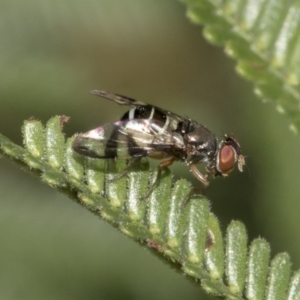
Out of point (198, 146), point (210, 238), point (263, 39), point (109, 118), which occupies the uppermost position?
point (263, 39)

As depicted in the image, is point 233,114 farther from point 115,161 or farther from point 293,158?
point 115,161

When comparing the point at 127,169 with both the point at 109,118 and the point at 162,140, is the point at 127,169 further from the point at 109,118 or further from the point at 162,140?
the point at 109,118

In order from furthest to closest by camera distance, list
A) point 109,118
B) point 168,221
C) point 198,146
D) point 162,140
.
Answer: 1. point 109,118
2. point 198,146
3. point 162,140
4. point 168,221

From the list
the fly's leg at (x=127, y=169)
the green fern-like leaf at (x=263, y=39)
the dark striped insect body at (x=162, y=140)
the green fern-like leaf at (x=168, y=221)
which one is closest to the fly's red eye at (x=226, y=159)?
the dark striped insect body at (x=162, y=140)

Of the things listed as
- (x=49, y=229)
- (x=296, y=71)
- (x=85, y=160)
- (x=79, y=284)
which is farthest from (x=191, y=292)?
(x=296, y=71)

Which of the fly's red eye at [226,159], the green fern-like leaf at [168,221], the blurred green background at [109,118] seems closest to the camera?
the green fern-like leaf at [168,221]

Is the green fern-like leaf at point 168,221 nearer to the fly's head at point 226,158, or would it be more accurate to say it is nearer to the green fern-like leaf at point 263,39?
the green fern-like leaf at point 263,39

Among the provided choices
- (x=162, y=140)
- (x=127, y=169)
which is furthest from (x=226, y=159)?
(x=127, y=169)
